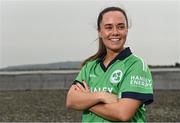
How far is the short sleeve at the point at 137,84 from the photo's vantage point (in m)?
2.50

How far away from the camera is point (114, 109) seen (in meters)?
2.50

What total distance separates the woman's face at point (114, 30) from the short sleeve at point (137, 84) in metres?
0.16

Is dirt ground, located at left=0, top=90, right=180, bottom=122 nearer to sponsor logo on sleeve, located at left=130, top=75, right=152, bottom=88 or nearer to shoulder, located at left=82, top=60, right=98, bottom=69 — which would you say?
shoulder, located at left=82, top=60, right=98, bottom=69

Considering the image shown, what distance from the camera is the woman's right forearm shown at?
2.55 metres

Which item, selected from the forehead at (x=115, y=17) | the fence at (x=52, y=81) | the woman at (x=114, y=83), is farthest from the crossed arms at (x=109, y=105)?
the fence at (x=52, y=81)

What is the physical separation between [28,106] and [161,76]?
11290 mm

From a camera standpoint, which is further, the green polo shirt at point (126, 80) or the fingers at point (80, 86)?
the fingers at point (80, 86)

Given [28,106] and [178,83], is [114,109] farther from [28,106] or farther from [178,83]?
[178,83]

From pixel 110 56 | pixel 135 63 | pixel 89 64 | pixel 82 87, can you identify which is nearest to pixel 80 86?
pixel 82 87

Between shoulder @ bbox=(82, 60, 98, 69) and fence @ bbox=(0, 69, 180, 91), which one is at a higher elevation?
shoulder @ bbox=(82, 60, 98, 69)

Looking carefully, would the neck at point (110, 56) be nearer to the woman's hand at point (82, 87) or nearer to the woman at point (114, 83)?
the woman at point (114, 83)

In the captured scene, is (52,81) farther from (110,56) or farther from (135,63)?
(135,63)

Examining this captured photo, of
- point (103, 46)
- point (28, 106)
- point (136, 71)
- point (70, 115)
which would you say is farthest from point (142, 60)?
point (28, 106)

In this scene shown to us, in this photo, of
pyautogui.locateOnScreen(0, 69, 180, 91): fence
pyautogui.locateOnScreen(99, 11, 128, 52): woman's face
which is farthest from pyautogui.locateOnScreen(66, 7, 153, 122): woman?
pyautogui.locateOnScreen(0, 69, 180, 91): fence
